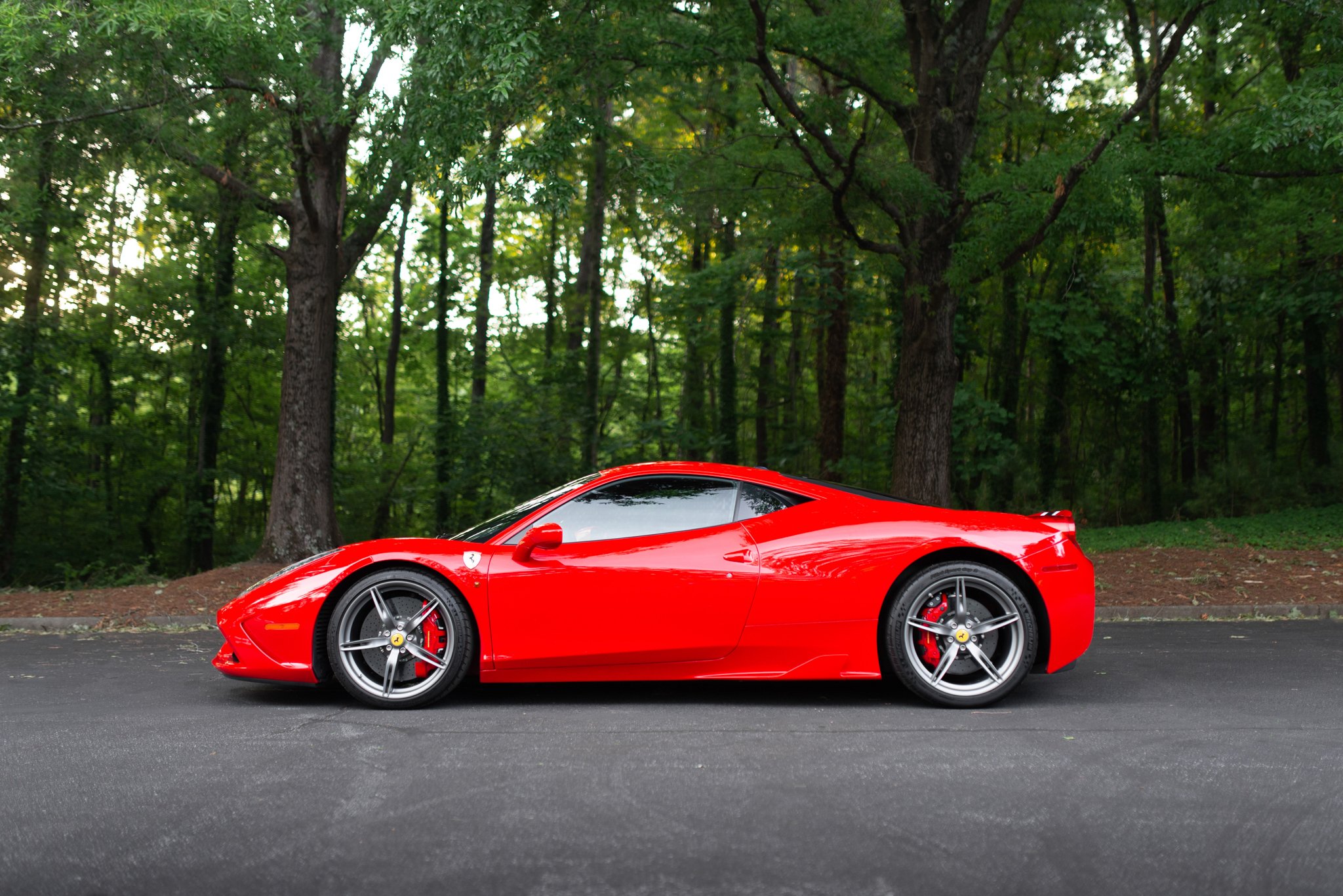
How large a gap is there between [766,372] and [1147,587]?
1708 cm

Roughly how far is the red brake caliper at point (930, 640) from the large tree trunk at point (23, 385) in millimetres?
18246

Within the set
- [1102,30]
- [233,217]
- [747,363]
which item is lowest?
[747,363]

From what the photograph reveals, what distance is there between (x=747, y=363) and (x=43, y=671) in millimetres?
24530

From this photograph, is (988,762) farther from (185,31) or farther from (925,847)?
(185,31)

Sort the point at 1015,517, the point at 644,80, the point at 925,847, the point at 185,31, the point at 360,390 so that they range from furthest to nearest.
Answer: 1. the point at 360,390
2. the point at 644,80
3. the point at 185,31
4. the point at 1015,517
5. the point at 925,847

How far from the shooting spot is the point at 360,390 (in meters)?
32.9

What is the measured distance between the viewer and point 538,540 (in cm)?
491

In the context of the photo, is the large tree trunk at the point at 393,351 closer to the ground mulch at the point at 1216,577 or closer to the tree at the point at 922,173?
the tree at the point at 922,173

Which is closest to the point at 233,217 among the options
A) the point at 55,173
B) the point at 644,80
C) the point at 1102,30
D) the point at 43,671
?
the point at 55,173

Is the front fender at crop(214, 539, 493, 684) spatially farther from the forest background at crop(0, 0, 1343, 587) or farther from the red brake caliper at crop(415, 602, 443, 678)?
the forest background at crop(0, 0, 1343, 587)

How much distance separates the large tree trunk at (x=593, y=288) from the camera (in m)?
20.4

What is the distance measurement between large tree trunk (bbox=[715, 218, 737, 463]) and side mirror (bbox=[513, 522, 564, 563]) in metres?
17.7

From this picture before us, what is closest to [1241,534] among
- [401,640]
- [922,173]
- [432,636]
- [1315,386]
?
[922,173]

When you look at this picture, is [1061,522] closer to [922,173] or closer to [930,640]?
[930,640]
